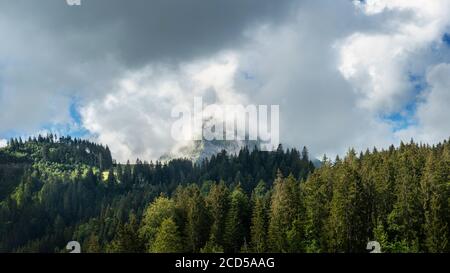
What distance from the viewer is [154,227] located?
12875 centimetres

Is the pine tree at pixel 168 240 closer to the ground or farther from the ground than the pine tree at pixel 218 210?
closer to the ground

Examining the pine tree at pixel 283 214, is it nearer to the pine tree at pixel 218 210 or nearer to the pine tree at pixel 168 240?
the pine tree at pixel 218 210

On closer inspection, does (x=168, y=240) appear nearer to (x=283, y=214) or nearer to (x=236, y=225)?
(x=236, y=225)

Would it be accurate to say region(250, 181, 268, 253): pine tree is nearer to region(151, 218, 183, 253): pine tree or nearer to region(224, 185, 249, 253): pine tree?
region(224, 185, 249, 253): pine tree

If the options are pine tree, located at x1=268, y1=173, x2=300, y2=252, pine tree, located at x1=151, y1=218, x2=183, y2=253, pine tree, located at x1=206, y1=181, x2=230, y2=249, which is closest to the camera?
pine tree, located at x1=268, y1=173, x2=300, y2=252

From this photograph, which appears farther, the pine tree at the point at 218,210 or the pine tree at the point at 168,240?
the pine tree at the point at 218,210

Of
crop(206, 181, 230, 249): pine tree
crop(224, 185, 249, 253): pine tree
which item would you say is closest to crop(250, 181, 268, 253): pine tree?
crop(224, 185, 249, 253): pine tree

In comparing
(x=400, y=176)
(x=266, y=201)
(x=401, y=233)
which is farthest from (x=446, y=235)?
(x=266, y=201)

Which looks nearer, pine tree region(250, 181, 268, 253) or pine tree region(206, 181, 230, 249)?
pine tree region(250, 181, 268, 253)

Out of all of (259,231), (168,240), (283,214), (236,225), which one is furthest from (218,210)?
(168,240)

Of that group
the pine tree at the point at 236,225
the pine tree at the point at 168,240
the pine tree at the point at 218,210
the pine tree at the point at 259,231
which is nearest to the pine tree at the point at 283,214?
A: the pine tree at the point at 259,231
